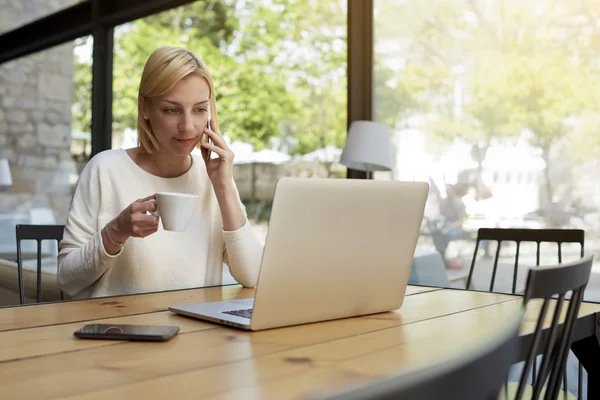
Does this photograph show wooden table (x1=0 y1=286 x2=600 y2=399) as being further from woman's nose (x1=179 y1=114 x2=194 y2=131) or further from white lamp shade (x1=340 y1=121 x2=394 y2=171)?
white lamp shade (x1=340 y1=121 x2=394 y2=171)

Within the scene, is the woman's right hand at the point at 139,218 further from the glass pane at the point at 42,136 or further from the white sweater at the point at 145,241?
the glass pane at the point at 42,136

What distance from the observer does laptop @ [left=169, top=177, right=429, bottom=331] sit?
1168 millimetres

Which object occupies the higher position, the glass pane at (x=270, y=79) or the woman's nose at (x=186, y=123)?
the glass pane at (x=270, y=79)

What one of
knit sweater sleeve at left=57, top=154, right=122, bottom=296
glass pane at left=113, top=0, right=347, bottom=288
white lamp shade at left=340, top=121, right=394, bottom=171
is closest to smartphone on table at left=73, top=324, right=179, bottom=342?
knit sweater sleeve at left=57, top=154, right=122, bottom=296

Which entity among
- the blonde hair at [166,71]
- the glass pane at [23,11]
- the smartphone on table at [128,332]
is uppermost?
the glass pane at [23,11]

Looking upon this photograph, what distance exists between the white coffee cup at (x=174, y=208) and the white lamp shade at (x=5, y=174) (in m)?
4.70

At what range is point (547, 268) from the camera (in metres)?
0.77

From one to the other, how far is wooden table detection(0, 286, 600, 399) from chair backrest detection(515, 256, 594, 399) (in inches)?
3.3

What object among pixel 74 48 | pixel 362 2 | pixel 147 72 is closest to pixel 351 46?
pixel 362 2

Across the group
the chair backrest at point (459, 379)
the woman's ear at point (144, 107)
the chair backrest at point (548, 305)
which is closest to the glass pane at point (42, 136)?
the woman's ear at point (144, 107)

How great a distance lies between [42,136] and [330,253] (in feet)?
15.9

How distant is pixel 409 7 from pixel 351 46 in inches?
13.3

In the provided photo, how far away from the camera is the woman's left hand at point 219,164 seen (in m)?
1.81

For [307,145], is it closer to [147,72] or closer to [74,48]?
[147,72]
